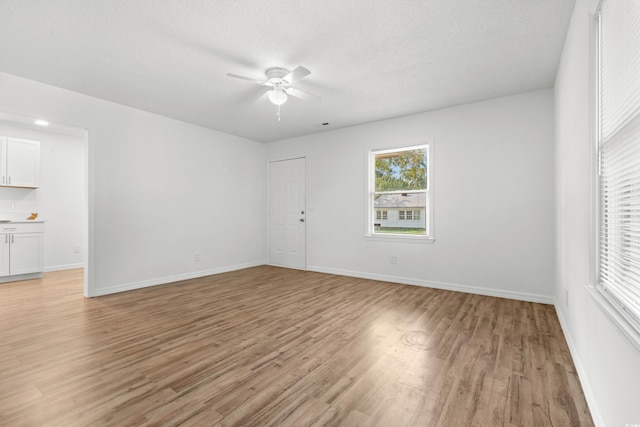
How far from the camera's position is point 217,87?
11.4ft

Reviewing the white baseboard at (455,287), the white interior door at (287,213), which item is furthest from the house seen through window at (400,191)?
the white interior door at (287,213)

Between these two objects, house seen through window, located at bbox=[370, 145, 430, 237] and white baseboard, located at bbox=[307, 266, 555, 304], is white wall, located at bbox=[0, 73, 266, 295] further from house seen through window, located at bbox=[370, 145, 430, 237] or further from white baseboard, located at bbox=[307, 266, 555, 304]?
house seen through window, located at bbox=[370, 145, 430, 237]

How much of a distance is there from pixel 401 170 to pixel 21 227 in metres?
6.22

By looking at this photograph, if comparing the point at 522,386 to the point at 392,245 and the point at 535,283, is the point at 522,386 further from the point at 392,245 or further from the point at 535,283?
the point at 392,245

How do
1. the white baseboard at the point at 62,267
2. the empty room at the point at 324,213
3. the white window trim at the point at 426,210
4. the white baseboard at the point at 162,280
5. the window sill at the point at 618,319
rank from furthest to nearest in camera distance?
the white baseboard at the point at 62,267, the white window trim at the point at 426,210, the white baseboard at the point at 162,280, the empty room at the point at 324,213, the window sill at the point at 618,319

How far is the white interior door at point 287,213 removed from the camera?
18.9 feet

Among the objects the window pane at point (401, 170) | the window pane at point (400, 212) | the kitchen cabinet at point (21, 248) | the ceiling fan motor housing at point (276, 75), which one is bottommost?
the kitchen cabinet at point (21, 248)

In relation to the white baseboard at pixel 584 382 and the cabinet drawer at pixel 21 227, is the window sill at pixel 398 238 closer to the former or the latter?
the white baseboard at pixel 584 382

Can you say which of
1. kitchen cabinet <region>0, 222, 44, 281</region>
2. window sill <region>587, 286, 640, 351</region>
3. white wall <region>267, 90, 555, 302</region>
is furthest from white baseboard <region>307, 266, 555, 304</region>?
kitchen cabinet <region>0, 222, 44, 281</region>

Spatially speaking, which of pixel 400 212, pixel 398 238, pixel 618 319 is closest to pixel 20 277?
pixel 398 238

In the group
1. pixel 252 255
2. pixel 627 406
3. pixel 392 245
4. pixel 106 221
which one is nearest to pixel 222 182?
pixel 252 255

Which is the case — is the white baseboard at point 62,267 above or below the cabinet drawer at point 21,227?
below

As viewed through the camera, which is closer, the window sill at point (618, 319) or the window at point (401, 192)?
the window sill at point (618, 319)

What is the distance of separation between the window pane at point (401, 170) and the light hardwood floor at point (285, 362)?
1789 millimetres
